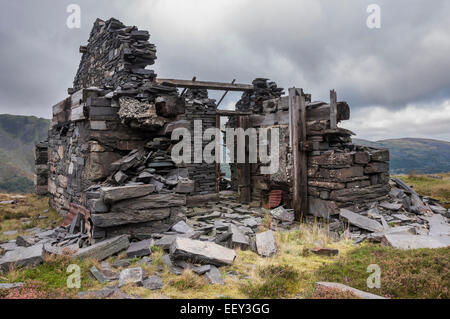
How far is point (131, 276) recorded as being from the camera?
157 inches

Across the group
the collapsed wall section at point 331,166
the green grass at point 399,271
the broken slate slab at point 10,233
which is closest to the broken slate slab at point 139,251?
the green grass at point 399,271

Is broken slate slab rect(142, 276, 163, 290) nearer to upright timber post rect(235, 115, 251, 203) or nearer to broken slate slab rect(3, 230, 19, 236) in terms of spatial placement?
broken slate slab rect(3, 230, 19, 236)

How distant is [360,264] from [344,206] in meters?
3.28

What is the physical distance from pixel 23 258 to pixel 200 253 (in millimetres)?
2619

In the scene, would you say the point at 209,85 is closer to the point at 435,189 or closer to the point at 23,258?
the point at 23,258

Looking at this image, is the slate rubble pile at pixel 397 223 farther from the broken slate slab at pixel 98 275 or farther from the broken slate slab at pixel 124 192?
the broken slate slab at pixel 98 275

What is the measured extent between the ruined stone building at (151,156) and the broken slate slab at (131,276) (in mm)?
1380

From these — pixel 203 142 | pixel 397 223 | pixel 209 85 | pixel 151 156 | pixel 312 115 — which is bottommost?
pixel 397 223

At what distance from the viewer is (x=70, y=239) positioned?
5.76 metres

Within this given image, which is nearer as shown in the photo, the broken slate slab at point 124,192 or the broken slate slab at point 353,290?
the broken slate slab at point 353,290

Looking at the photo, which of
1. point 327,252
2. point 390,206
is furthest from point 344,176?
point 327,252

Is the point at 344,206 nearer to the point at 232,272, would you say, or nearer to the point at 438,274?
the point at 438,274

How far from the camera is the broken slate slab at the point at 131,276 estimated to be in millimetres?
3826

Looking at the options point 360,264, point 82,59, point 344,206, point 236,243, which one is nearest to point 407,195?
point 344,206
